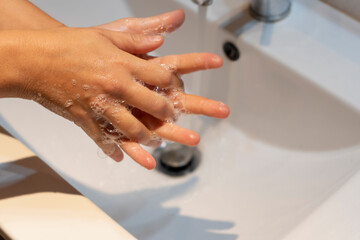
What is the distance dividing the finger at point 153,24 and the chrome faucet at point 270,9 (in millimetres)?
164

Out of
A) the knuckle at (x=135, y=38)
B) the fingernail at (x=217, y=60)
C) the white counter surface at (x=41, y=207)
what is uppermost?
the knuckle at (x=135, y=38)

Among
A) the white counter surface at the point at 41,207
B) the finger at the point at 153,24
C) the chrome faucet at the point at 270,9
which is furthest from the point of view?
the chrome faucet at the point at 270,9

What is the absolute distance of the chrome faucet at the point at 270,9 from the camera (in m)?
0.65

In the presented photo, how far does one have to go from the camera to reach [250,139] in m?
0.73

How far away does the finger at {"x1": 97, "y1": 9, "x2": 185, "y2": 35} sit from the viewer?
1.80 ft

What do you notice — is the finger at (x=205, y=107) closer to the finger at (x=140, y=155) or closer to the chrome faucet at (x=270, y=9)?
the finger at (x=140, y=155)

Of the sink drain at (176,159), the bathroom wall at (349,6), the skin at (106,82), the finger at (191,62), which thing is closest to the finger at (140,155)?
the skin at (106,82)

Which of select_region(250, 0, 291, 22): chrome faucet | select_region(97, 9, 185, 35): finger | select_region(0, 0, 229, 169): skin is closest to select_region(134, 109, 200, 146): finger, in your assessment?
select_region(0, 0, 229, 169): skin

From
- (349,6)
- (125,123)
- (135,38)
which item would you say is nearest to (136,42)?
(135,38)

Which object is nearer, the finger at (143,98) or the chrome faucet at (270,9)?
the finger at (143,98)

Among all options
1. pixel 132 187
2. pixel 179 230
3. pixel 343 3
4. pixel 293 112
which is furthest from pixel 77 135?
pixel 343 3

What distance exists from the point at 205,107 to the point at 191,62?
0.07 m

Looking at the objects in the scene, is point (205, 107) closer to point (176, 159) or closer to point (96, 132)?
point (96, 132)

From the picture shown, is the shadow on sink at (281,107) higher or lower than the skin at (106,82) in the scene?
lower
